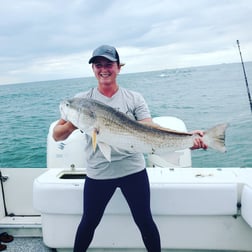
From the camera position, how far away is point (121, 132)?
2.47m

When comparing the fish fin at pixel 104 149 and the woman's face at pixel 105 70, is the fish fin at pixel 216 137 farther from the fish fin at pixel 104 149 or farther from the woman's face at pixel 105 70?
the woman's face at pixel 105 70

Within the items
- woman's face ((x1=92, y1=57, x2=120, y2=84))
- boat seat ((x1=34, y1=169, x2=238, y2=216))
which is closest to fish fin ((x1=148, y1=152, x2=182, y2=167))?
boat seat ((x1=34, y1=169, x2=238, y2=216))

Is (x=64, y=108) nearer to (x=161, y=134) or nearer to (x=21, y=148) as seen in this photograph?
(x=161, y=134)

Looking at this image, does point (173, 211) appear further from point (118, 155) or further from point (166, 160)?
point (166, 160)

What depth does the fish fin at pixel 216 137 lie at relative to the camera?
2.52m

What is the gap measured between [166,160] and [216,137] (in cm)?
178

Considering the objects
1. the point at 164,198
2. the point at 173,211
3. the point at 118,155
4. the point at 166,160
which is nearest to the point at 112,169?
the point at 118,155

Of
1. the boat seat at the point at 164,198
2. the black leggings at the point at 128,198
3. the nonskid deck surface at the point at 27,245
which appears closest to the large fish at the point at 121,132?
the black leggings at the point at 128,198

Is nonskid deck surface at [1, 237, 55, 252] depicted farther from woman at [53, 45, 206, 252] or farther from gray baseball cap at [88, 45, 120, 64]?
gray baseball cap at [88, 45, 120, 64]

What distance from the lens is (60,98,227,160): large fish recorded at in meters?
2.43

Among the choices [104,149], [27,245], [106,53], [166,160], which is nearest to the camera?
[104,149]

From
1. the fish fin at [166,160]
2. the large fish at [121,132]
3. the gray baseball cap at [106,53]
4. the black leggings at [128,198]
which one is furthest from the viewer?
the fish fin at [166,160]

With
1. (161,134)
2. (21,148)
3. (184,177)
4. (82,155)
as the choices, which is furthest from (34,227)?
(21,148)

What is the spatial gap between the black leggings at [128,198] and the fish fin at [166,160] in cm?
143
